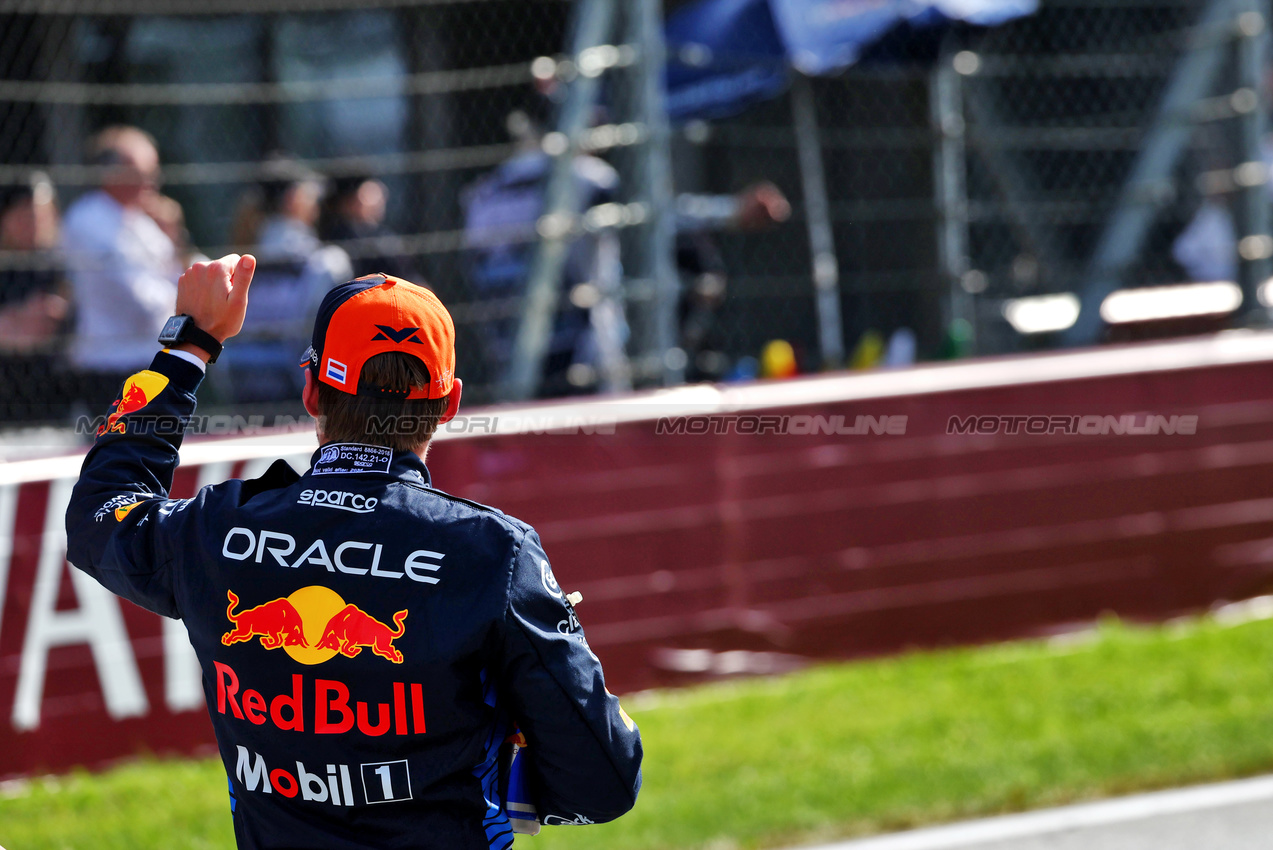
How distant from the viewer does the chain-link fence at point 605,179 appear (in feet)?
17.7

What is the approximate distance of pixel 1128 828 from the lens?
13.4 feet

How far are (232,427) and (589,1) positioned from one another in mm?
2278

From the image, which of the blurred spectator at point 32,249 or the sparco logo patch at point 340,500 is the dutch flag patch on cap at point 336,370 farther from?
the blurred spectator at point 32,249

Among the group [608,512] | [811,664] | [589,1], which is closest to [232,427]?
[608,512]

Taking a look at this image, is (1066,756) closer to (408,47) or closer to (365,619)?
(365,619)

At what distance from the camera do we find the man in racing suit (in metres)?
1.77

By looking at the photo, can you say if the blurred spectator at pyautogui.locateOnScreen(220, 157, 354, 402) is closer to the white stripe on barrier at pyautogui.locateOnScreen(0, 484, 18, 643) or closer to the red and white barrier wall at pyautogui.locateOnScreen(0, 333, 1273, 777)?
the red and white barrier wall at pyautogui.locateOnScreen(0, 333, 1273, 777)

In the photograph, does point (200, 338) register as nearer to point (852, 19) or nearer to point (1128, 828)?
point (1128, 828)

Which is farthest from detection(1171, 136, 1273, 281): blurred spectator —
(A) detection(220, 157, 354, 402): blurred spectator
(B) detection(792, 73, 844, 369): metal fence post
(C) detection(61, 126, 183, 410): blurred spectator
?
(C) detection(61, 126, 183, 410): blurred spectator

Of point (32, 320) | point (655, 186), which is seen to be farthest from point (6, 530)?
point (655, 186)

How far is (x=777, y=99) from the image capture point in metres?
9.12

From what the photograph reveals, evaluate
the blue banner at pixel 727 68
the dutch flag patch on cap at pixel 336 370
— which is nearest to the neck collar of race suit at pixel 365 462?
the dutch flag patch on cap at pixel 336 370

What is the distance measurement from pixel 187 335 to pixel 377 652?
1.95ft

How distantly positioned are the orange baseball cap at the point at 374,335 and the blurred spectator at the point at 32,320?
3.91m
